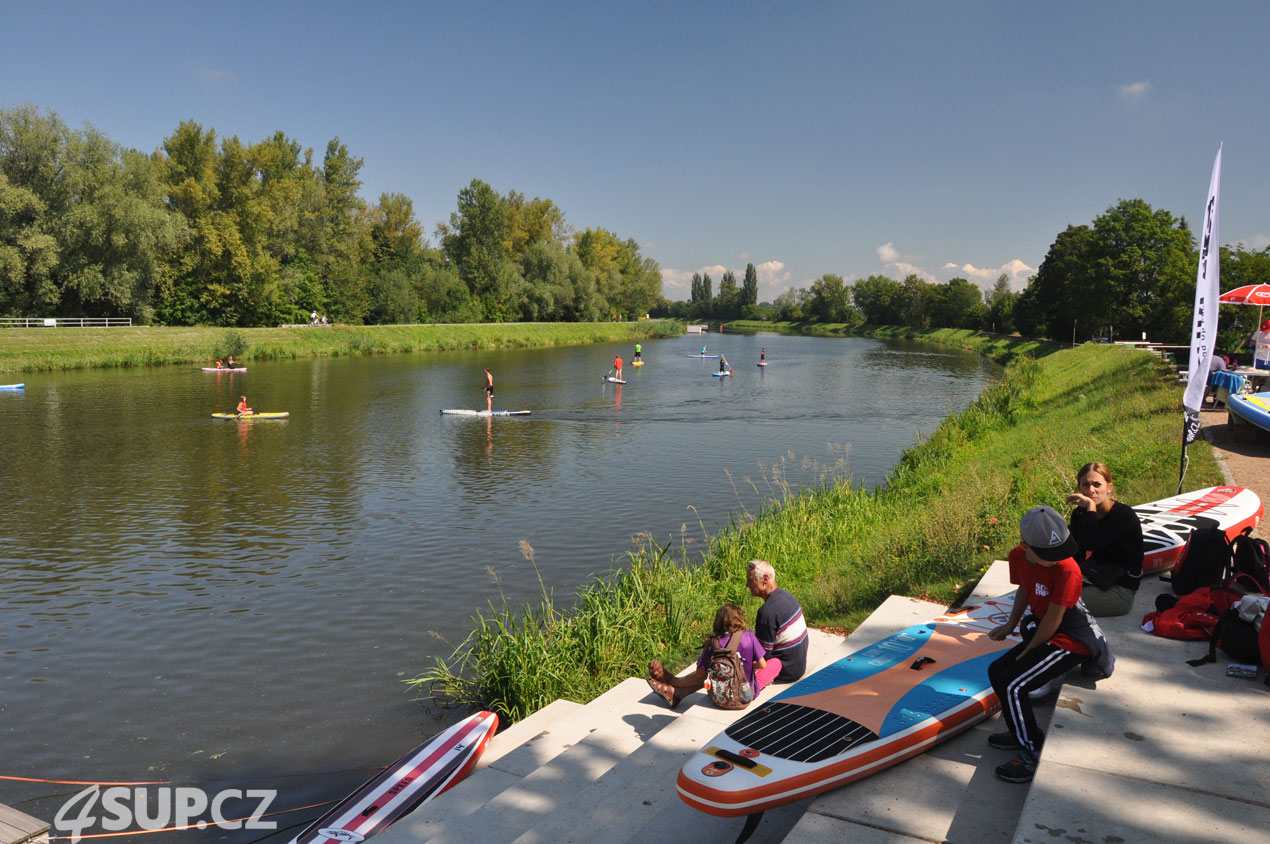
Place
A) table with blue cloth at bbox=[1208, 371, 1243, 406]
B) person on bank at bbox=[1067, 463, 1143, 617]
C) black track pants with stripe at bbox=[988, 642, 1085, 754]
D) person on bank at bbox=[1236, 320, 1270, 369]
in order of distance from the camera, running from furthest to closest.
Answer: person on bank at bbox=[1236, 320, 1270, 369] → table with blue cloth at bbox=[1208, 371, 1243, 406] → person on bank at bbox=[1067, 463, 1143, 617] → black track pants with stripe at bbox=[988, 642, 1085, 754]

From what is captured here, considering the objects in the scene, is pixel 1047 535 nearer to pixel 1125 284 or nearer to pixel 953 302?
pixel 1125 284

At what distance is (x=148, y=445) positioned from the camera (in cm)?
2319

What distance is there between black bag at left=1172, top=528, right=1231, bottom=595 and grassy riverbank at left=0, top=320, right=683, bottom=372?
164 feet

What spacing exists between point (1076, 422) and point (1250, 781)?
18.2 metres

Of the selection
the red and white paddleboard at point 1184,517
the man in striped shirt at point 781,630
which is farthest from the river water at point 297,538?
the red and white paddleboard at point 1184,517

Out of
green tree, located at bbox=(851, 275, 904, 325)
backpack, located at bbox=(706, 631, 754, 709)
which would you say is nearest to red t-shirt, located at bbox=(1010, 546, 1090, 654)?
backpack, located at bbox=(706, 631, 754, 709)

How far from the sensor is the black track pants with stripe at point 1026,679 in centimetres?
493

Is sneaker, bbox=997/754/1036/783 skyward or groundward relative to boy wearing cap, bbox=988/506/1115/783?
groundward

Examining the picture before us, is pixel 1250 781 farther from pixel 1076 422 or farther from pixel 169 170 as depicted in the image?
pixel 169 170

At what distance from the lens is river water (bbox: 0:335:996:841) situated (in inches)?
324

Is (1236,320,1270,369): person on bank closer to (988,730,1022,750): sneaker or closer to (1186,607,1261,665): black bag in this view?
(1186,607,1261,665): black bag

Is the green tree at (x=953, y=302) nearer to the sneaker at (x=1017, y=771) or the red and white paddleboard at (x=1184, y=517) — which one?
the red and white paddleboard at (x=1184, y=517)

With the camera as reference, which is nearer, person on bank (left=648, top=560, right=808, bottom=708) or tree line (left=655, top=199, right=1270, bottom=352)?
person on bank (left=648, top=560, right=808, bottom=708)

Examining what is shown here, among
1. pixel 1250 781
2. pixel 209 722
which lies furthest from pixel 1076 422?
pixel 209 722
